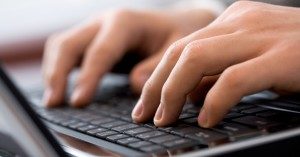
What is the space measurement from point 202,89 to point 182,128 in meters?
0.08

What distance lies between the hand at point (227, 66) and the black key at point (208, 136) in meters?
0.02

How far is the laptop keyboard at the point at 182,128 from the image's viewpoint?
0.36 metres

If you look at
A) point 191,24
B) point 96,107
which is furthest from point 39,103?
point 191,24

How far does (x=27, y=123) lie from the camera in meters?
0.34

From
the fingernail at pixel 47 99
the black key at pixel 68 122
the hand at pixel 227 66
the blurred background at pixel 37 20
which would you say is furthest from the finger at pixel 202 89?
the blurred background at pixel 37 20

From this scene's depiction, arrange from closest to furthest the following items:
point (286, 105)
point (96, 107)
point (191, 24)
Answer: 1. point (286, 105)
2. point (96, 107)
3. point (191, 24)

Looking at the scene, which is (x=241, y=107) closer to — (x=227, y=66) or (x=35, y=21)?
(x=227, y=66)

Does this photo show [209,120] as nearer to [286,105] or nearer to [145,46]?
[286,105]

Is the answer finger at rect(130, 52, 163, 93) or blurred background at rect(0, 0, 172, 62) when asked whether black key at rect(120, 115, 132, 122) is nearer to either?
finger at rect(130, 52, 163, 93)

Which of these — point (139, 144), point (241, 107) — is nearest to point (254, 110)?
point (241, 107)

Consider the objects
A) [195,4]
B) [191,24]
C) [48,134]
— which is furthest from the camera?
[195,4]

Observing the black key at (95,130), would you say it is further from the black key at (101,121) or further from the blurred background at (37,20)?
the blurred background at (37,20)

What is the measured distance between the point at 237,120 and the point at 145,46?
40cm

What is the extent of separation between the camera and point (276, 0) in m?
0.75
